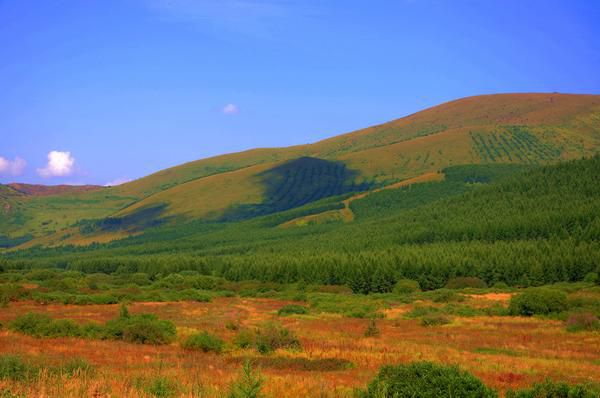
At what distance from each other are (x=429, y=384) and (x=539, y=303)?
145 ft

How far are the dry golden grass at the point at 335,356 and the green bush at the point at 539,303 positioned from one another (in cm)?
344

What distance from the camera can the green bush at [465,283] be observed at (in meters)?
104

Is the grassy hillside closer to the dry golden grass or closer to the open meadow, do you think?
the open meadow

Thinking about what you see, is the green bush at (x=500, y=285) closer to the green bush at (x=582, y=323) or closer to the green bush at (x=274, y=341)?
the green bush at (x=582, y=323)

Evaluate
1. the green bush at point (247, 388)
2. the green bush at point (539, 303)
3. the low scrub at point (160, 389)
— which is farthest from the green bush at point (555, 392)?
the green bush at point (539, 303)

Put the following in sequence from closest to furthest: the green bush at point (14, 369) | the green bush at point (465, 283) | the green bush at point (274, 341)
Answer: the green bush at point (14, 369), the green bush at point (274, 341), the green bush at point (465, 283)

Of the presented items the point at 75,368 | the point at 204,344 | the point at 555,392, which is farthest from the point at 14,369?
the point at 555,392

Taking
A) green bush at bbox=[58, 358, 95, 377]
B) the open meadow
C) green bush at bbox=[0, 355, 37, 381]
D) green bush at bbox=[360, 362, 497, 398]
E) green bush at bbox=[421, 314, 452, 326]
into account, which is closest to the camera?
green bush at bbox=[360, 362, 497, 398]

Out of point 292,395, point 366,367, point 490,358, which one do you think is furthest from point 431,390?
point 490,358

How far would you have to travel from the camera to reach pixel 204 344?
31.7 m

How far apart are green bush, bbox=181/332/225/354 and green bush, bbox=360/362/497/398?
1661cm

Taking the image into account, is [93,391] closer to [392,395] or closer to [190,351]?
[392,395]

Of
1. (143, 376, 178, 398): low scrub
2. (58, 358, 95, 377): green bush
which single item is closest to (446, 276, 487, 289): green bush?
(58, 358, 95, 377): green bush

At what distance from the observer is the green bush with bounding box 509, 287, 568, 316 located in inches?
2179
